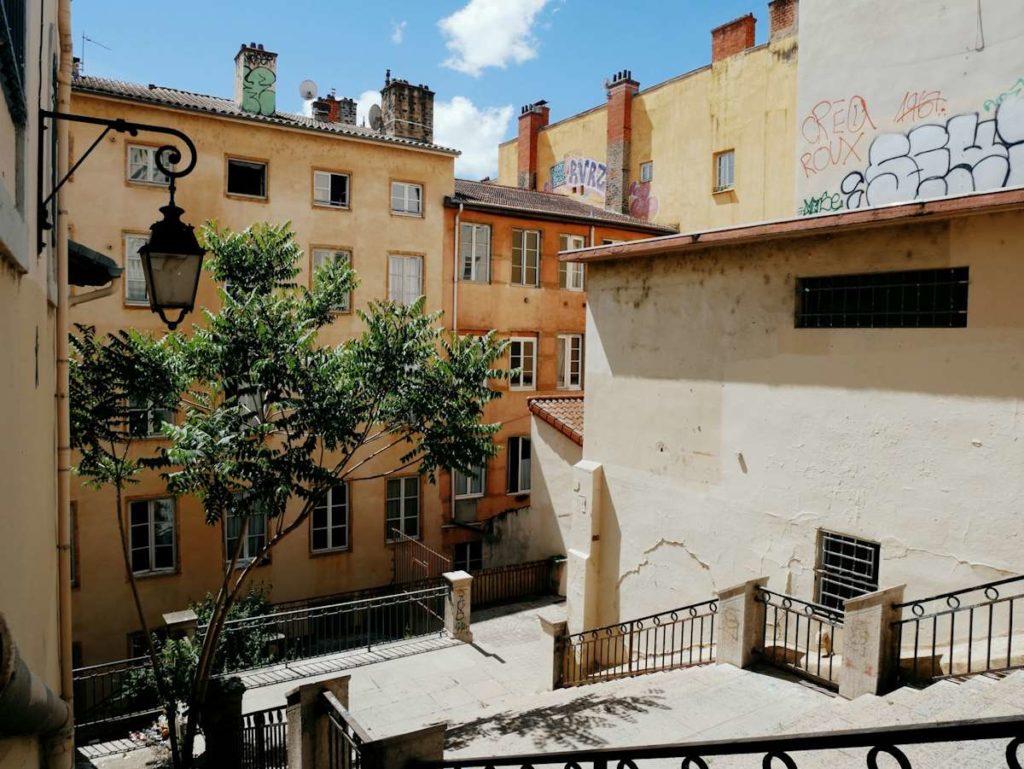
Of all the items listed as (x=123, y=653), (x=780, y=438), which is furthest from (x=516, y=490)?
(x=780, y=438)

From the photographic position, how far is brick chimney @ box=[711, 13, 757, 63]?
24.8 metres

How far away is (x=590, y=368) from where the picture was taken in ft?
46.9

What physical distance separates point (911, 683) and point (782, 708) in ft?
4.92

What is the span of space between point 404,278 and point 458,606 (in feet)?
30.9

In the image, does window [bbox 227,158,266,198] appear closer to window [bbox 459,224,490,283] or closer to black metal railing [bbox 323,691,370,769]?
window [bbox 459,224,490,283]

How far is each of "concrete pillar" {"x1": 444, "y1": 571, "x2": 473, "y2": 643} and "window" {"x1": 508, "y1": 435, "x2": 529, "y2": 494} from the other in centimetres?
722

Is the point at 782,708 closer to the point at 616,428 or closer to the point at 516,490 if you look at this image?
the point at 616,428

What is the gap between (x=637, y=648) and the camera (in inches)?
516

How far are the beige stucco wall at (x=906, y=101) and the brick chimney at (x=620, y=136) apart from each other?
15.2m

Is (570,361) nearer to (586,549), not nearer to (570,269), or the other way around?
(570,269)

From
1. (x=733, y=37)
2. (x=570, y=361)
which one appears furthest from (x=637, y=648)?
(x=733, y=37)

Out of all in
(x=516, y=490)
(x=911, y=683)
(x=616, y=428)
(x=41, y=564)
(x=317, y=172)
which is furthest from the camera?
(x=516, y=490)

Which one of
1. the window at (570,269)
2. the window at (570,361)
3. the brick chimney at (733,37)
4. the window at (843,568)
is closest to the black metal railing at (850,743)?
the window at (843,568)

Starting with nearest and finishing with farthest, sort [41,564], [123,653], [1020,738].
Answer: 1. [1020,738]
2. [41,564]
3. [123,653]
